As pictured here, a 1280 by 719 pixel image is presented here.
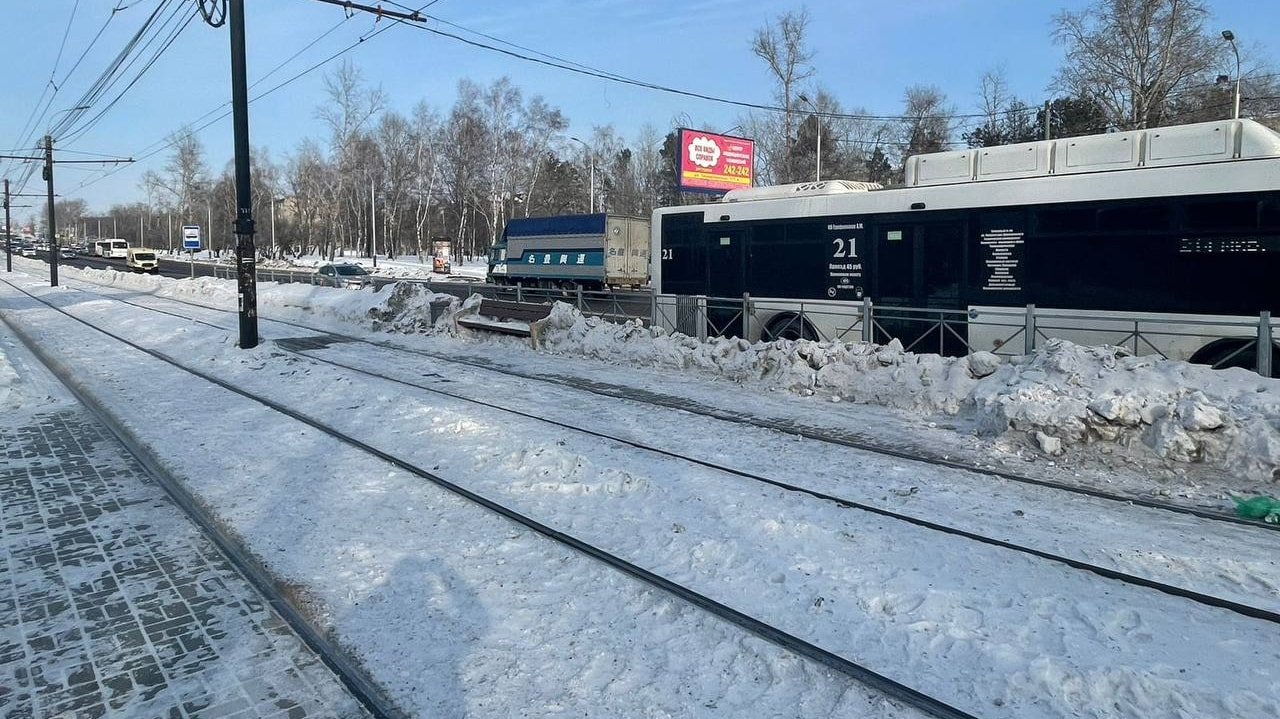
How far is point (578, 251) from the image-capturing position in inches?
1464

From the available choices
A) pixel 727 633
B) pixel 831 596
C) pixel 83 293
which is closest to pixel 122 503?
pixel 727 633

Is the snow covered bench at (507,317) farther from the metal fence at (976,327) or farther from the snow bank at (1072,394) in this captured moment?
the snow bank at (1072,394)

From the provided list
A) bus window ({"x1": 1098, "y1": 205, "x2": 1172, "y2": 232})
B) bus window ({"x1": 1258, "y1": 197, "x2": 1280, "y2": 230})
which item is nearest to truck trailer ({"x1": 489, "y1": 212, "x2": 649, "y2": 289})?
bus window ({"x1": 1098, "y1": 205, "x2": 1172, "y2": 232})

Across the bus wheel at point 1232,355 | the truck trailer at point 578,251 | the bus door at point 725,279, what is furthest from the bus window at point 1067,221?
the truck trailer at point 578,251

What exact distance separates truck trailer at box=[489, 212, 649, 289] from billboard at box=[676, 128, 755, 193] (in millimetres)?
4557

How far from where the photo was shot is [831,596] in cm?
494

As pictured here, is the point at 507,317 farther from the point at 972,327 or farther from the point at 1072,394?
the point at 1072,394

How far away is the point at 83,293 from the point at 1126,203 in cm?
4252

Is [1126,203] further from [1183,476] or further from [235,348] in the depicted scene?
[235,348]

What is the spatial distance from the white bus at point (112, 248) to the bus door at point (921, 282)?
9257 cm

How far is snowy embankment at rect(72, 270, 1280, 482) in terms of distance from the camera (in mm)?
7871

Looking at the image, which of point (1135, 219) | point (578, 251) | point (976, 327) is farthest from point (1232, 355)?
point (578, 251)

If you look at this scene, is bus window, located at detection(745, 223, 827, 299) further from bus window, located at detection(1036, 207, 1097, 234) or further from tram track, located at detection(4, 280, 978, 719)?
tram track, located at detection(4, 280, 978, 719)

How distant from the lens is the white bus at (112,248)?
90.1 metres
